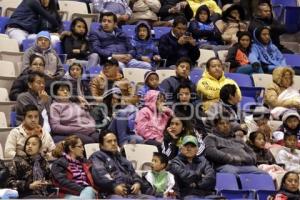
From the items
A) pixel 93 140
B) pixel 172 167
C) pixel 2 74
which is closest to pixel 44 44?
pixel 2 74

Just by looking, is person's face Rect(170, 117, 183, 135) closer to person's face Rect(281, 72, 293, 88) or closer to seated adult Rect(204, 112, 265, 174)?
seated adult Rect(204, 112, 265, 174)

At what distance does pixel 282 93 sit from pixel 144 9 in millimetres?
2754

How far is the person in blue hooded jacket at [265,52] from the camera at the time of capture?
55.1 ft

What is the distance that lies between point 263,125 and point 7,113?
3.10 meters

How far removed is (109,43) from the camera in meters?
16.0

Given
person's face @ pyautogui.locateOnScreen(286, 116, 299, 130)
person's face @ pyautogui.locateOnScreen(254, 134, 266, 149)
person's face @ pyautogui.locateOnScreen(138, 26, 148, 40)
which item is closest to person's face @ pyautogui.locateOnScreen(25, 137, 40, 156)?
person's face @ pyautogui.locateOnScreen(254, 134, 266, 149)

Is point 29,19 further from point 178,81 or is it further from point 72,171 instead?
point 72,171

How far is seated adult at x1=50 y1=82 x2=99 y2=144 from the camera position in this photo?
13.7 m

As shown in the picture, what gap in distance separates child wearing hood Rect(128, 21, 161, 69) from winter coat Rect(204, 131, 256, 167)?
2.41m

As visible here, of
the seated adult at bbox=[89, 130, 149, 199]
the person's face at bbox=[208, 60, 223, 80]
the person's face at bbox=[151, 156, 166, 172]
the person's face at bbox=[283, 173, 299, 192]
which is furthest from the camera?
the person's face at bbox=[208, 60, 223, 80]

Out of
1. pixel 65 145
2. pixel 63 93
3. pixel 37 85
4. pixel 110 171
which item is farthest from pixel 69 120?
pixel 110 171

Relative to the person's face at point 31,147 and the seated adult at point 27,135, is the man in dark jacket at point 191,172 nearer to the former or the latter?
the seated adult at point 27,135

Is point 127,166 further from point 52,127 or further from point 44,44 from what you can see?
point 44,44

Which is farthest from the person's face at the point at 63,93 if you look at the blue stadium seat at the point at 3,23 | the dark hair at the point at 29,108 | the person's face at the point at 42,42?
the blue stadium seat at the point at 3,23
